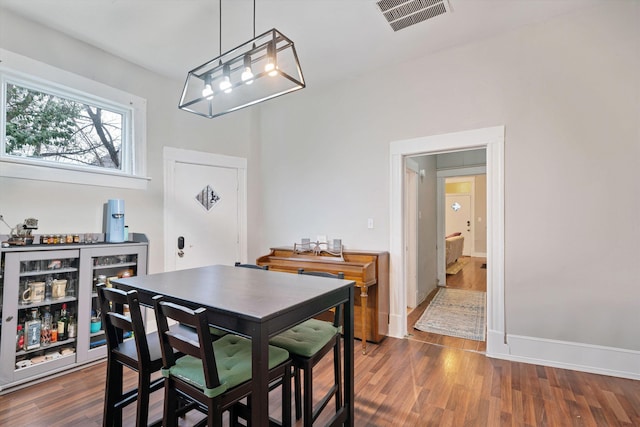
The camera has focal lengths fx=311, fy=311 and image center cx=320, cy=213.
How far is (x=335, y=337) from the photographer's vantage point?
1870 mm

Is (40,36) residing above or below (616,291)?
above

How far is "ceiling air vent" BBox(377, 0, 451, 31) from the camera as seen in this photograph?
96.3 inches

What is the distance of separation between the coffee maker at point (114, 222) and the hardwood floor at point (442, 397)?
3.77 ft

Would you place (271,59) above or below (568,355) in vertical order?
above

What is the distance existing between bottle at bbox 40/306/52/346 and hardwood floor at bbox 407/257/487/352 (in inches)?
131

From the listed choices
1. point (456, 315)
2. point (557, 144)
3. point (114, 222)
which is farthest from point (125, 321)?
point (456, 315)

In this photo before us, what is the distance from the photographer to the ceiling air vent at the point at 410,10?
96.3 inches

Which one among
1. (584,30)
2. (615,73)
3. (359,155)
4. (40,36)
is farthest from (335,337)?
(40,36)

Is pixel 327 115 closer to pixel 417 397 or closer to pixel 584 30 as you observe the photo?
pixel 584 30

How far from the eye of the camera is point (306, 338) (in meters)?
1.76

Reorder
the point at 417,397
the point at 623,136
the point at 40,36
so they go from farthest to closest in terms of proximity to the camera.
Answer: the point at 40,36 → the point at 623,136 → the point at 417,397

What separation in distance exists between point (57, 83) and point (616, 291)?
511 cm

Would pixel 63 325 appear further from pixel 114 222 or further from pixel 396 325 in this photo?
pixel 396 325

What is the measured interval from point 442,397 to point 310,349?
1.25 m
